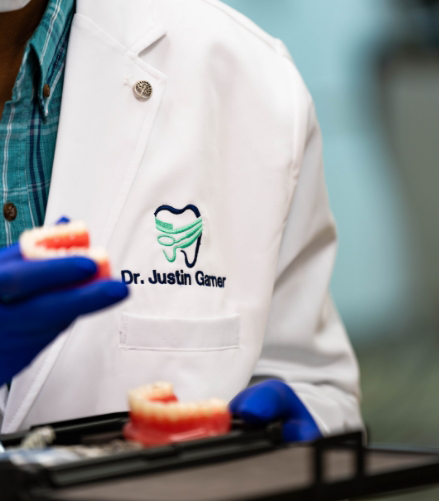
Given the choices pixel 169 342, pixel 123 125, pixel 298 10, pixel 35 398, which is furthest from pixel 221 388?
pixel 298 10

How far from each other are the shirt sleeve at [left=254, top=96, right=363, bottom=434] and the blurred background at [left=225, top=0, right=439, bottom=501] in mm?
1685

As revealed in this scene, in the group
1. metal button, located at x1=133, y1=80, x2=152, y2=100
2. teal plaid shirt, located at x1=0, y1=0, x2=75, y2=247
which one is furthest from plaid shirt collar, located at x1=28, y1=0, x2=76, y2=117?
metal button, located at x1=133, y1=80, x2=152, y2=100

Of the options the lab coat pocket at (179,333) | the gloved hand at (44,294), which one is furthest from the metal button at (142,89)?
the gloved hand at (44,294)

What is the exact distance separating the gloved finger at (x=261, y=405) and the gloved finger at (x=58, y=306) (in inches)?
5.0

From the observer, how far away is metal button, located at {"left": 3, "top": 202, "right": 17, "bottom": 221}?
81 cm

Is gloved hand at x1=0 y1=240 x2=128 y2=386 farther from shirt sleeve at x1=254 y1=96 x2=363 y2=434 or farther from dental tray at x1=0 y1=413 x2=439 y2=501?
shirt sleeve at x1=254 y1=96 x2=363 y2=434

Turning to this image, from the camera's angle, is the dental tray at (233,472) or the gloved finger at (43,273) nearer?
the dental tray at (233,472)

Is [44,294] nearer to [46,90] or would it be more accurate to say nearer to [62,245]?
[62,245]

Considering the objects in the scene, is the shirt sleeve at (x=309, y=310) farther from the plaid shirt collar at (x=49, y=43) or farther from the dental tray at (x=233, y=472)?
the dental tray at (x=233, y=472)

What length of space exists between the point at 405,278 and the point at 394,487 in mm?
2538

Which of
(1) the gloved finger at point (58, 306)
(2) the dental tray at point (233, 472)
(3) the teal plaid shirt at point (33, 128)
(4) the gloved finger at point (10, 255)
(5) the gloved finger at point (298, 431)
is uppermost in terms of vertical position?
(3) the teal plaid shirt at point (33, 128)

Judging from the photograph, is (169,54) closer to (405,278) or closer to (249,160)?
(249,160)

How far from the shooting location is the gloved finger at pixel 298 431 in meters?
0.63

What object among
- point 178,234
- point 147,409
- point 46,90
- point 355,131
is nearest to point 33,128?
point 46,90
